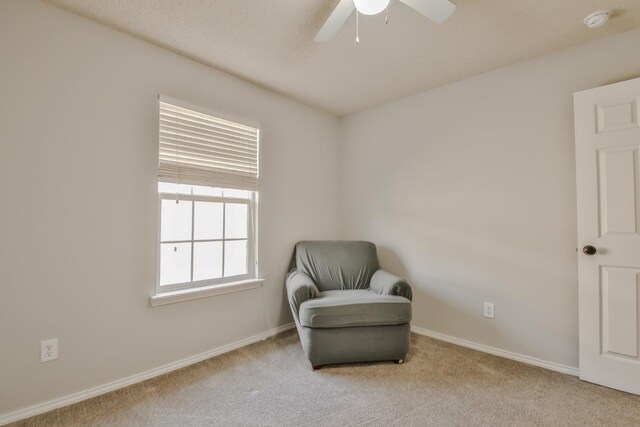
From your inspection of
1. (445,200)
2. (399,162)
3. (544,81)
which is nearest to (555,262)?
(445,200)

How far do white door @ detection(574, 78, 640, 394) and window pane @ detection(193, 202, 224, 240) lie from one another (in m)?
2.63

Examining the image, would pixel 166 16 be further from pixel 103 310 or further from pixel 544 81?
pixel 544 81

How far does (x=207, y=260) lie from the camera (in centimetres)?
247

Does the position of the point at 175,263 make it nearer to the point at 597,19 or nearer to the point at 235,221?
the point at 235,221

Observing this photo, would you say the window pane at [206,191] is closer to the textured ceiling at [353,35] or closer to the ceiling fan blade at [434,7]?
the textured ceiling at [353,35]

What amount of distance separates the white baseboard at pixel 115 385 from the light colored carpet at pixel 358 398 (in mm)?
48

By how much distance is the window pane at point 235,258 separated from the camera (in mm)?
2594

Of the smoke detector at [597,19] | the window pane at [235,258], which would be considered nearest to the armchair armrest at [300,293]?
the window pane at [235,258]

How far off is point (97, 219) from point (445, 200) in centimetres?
266

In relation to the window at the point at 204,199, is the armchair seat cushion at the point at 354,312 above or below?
below

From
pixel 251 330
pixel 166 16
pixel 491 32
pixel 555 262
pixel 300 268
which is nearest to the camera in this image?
pixel 166 16

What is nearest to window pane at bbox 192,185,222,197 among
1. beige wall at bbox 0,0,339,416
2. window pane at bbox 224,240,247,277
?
beige wall at bbox 0,0,339,416

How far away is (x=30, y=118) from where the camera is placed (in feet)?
5.48

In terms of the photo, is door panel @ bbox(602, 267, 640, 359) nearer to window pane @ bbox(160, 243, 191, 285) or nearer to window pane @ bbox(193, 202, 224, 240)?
window pane @ bbox(193, 202, 224, 240)
